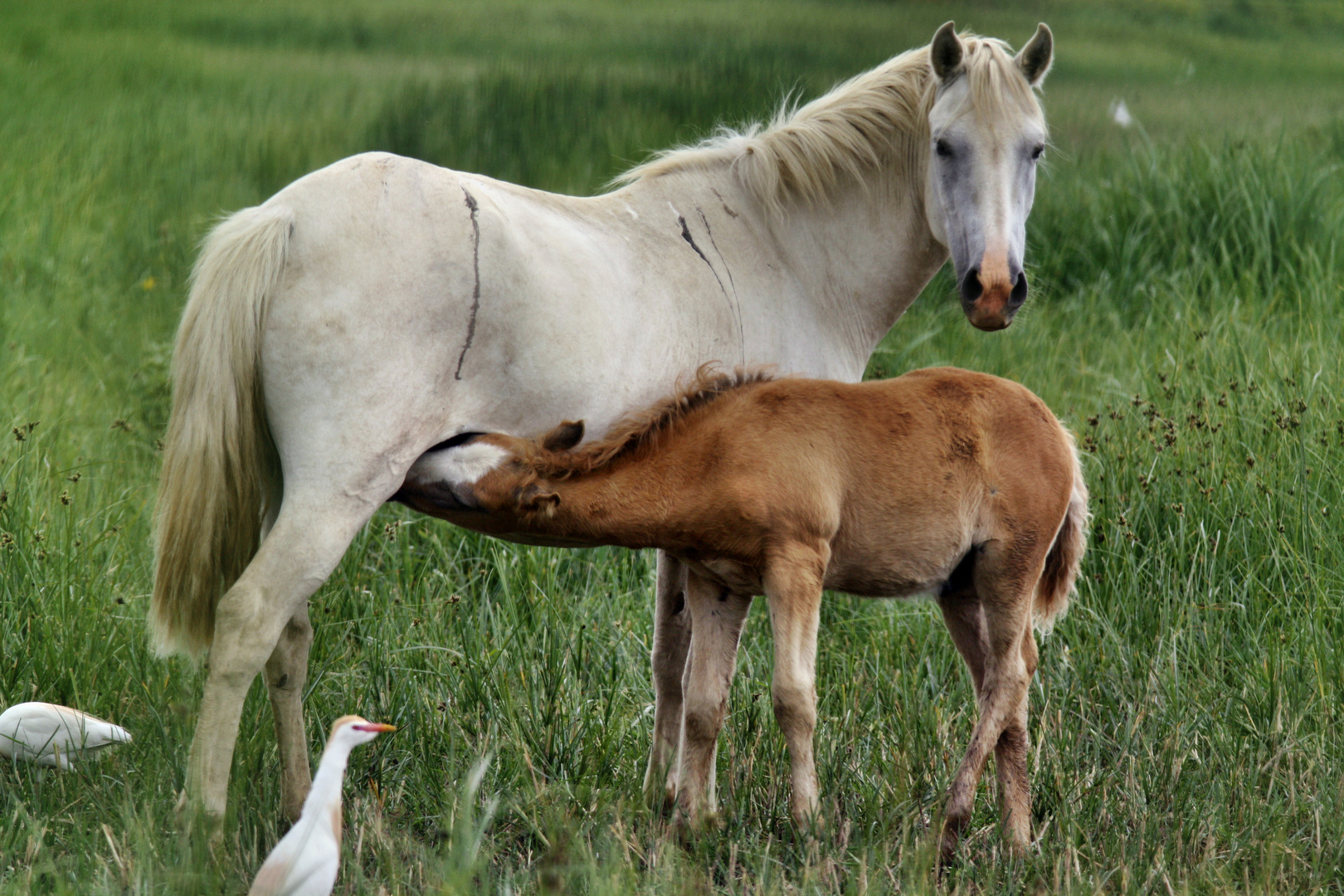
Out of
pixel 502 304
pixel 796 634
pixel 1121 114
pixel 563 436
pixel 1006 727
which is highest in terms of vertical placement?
pixel 502 304

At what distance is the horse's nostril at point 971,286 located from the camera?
3.37m

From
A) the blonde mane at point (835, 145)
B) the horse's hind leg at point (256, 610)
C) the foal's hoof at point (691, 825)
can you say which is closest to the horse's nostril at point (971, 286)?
the blonde mane at point (835, 145)

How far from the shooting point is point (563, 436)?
2.97 m

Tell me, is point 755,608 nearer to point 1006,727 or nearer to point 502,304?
point 1006,727

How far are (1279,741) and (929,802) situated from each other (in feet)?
3.77

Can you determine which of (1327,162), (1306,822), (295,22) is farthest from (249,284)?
(295,22)

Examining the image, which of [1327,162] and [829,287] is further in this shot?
[1327,162]

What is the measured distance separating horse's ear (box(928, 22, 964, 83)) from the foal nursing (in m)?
0.91

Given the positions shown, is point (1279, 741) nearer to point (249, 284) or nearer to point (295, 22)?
point (249, 284)

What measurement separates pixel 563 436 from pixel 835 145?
1.50 m

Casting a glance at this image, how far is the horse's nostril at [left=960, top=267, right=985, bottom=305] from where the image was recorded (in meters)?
3.37

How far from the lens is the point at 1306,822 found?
348 centimetres

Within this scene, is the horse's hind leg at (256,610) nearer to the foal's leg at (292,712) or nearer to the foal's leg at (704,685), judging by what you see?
the foal's leg at (292,712)

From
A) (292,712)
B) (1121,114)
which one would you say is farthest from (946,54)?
(1121,114)
